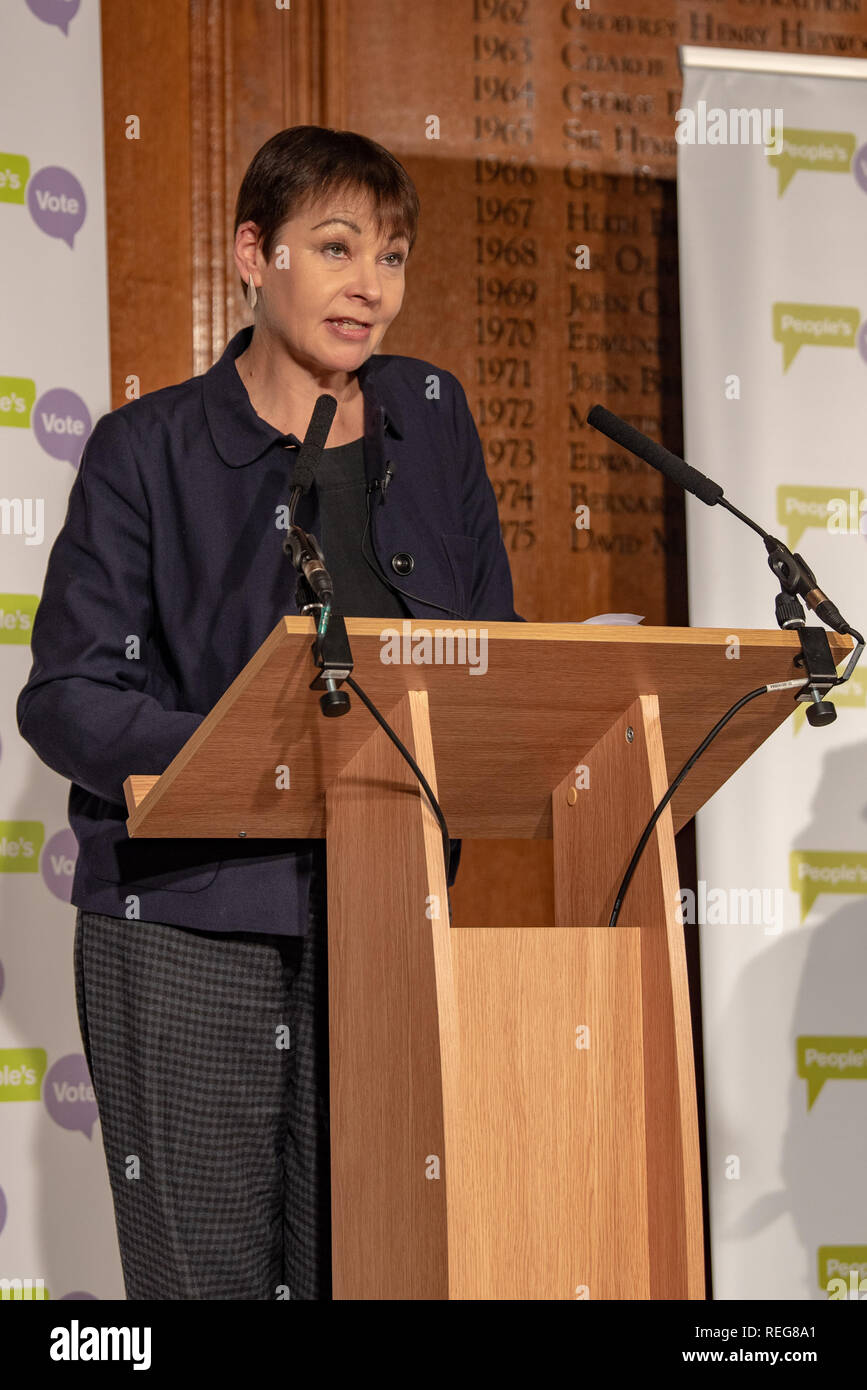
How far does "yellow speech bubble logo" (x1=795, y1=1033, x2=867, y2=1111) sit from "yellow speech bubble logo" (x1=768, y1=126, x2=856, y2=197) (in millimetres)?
1679

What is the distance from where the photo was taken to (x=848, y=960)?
283cm

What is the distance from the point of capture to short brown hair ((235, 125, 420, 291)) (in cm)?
179

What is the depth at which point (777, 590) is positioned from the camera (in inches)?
112

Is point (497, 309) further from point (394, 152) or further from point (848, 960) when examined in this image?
point (848, 960)

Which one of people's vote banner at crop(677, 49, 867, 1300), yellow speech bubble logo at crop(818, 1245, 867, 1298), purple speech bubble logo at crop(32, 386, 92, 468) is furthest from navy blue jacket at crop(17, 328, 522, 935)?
yellow speech bubble logo at crop(818, 1245, 867, 1298)

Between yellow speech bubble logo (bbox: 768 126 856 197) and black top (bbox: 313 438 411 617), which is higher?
yellow speech bubble logo (bbox: 768 126 856 197)

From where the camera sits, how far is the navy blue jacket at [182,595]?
5.27 feet

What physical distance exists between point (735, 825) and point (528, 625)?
1.70 metres

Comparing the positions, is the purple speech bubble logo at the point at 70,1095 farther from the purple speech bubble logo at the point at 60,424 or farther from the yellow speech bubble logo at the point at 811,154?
the yellow speech bubble logo at the point at 811,154

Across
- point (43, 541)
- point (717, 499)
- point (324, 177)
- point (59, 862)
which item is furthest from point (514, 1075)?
point (43, 541)

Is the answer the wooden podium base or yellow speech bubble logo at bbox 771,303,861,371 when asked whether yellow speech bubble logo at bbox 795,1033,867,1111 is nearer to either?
yellow speech bubble logo at bbox 771,303,861,371

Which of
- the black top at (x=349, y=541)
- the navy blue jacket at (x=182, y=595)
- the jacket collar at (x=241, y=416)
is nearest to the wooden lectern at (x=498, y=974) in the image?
the navy blue jacket at (x=182, y=595)

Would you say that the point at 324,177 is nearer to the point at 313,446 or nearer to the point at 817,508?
the point at 313,446

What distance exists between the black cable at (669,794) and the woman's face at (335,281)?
0.70m
